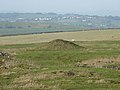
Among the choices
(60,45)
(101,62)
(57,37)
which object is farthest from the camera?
(57,37)

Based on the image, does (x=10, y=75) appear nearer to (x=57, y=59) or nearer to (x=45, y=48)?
(x=57, y=59)

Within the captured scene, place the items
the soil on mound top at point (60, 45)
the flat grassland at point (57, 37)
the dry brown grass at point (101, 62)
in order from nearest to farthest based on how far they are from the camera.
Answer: the dry brown grass at point (101, 62) < the soil on mound top at point (60, 45) < the flat grassland at point (57, 37)

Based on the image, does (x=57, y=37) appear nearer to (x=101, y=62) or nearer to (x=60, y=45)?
(x=60, y=45)

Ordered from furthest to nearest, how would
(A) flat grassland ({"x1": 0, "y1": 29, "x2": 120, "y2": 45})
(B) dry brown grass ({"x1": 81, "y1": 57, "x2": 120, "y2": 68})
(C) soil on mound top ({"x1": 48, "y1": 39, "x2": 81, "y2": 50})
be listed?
(A) flat grassland ({"x1": 0, "y1": 29, "x2": 120, "y2": 45}) < (C) soil on mound top ({"x1": 48, "y1": 39, "x2": 81, "y2": 50}) < (B) dry brown grass ({"x1": 81, "y1": 57, "x2": 120, "y2": 68})

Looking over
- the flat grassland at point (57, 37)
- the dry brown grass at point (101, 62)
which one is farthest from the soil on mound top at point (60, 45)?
the flat grassland at point (57, 37)

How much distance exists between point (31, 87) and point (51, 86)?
1582mm

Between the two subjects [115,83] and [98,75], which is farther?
[98,75]

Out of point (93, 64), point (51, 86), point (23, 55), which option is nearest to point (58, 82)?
point (51, 86)

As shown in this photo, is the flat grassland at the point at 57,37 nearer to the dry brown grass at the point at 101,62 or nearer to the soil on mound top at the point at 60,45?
the soil on mound top at the point at 60,45

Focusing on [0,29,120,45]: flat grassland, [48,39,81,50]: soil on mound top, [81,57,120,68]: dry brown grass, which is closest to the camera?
[81,57,120,68]: dry brown grass

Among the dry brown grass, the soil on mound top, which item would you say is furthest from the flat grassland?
the dry brown grass

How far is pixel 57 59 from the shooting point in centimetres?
5356

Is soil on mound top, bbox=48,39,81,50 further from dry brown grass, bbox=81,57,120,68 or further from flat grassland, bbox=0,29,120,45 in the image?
flat grassland, bbox=0,29,120,45

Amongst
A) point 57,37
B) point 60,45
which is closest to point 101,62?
point 60,45
